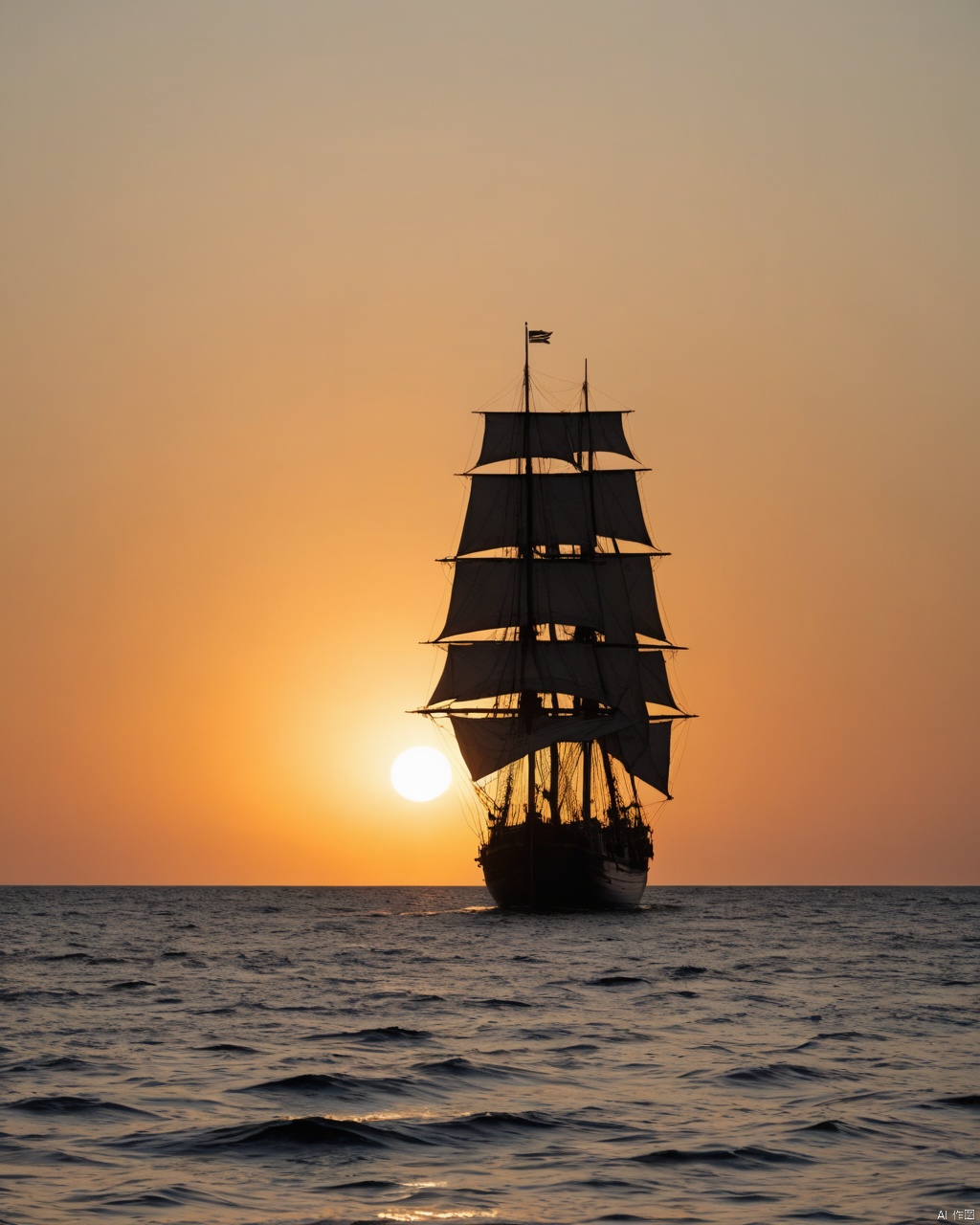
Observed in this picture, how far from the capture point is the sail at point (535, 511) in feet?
363

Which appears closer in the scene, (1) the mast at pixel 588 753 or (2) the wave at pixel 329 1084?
(2) the wave at pixel 329 1084

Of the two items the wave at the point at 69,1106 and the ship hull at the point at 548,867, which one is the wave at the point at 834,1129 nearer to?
the wave at the point at 69,1106

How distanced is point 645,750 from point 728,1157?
10185 centimetres

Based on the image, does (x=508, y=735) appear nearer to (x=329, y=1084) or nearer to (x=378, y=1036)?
A: (x=378, y=1036)

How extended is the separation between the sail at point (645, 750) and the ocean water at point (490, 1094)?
64.6 metres

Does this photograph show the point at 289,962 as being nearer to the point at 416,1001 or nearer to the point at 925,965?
the point at 416,1001

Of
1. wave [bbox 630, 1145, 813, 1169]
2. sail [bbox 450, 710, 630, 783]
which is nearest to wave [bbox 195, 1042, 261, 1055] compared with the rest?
wave [bbox 630, 1145, 813, 1169]

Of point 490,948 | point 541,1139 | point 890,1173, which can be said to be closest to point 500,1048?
point 541,1139

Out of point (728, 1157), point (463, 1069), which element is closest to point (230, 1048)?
point (463, 1069)

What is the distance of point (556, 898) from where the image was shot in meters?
98.6

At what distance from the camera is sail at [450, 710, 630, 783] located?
337ft

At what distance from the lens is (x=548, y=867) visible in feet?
318

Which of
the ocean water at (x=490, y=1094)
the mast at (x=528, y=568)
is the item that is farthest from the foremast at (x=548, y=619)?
the ocean water at (x=490, y=1094)

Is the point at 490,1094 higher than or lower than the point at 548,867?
lower
